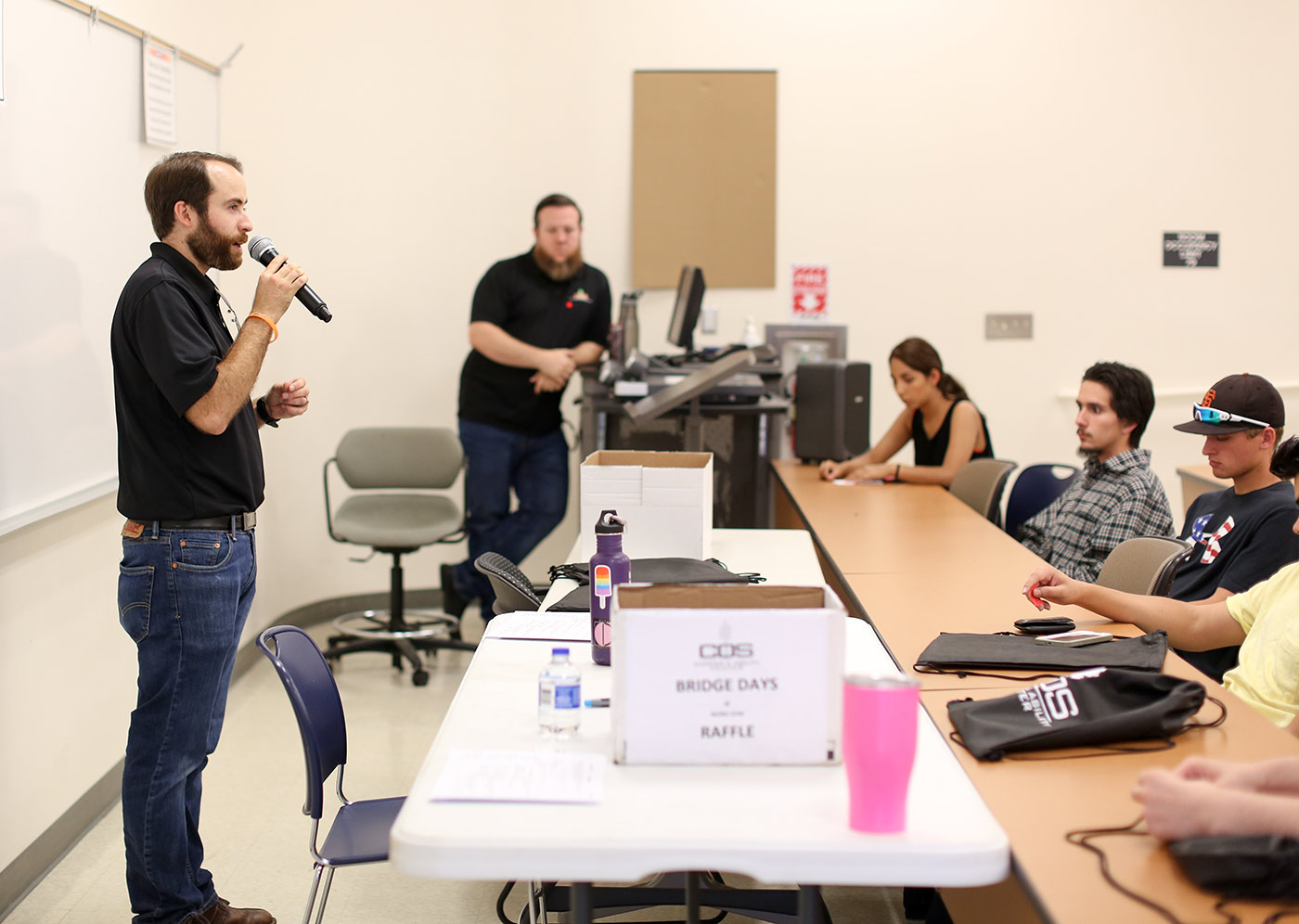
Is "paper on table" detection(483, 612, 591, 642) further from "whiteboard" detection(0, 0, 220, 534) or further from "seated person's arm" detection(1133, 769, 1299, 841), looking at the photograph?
"whiteboard" detection(0, 0, 220, 534)

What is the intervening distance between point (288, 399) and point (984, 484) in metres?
2.37

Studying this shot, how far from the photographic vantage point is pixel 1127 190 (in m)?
5.00

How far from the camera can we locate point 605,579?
192cm

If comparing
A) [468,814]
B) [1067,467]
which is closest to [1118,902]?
[468,814]

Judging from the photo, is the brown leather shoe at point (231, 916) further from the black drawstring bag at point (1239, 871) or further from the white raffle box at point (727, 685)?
the black drawstring bag at point (1239, 871)

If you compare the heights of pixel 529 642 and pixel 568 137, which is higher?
pixel 568 137

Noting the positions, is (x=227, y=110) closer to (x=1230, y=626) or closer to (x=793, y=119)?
(x=793, y=119)

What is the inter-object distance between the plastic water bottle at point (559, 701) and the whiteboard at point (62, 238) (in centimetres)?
161

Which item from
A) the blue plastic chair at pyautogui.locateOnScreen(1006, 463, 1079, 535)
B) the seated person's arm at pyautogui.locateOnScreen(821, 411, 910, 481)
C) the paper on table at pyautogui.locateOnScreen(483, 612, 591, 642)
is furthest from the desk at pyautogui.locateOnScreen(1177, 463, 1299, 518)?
the paper on table at pyautogui.locateOnScreen(483, 612, 591, 642)

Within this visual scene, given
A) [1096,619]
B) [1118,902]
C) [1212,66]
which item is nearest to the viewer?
[1118,902]

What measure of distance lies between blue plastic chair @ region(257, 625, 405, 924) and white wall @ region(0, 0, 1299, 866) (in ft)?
9.14

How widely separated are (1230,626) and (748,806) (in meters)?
1.26

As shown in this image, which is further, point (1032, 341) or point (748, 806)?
point (1032, 341)

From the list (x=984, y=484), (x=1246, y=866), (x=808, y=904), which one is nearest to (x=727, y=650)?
(x=808, y=904)
